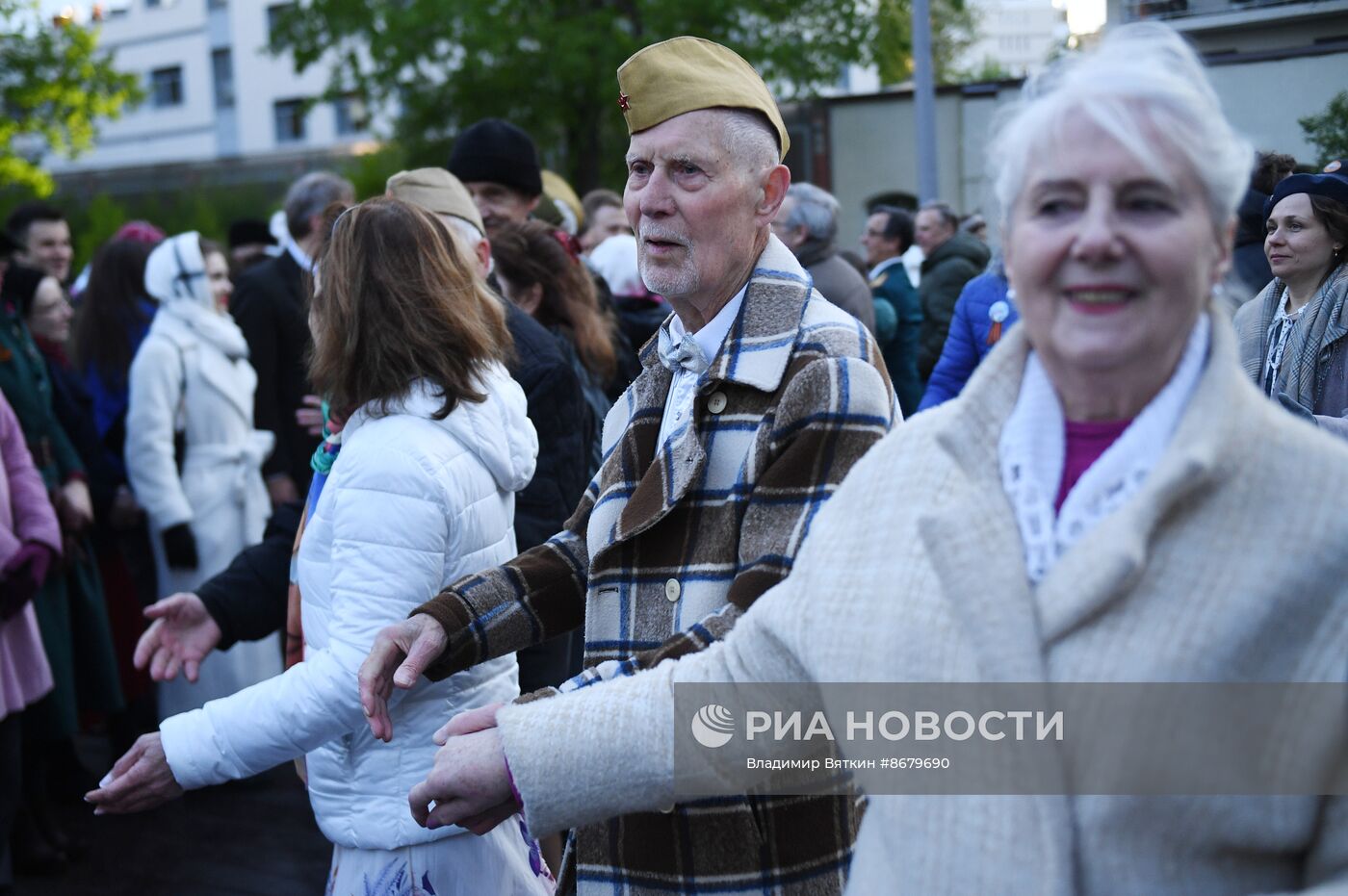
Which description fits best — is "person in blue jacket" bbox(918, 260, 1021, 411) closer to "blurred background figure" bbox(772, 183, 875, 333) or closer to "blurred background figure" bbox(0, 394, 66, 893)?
"blurred background figure" bbox(772, 183, 875, 333)

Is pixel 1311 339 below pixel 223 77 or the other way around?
below

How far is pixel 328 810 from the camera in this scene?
276cm

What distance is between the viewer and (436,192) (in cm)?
421

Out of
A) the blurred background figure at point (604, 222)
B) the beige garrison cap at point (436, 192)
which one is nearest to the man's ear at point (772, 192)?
the beige garrison cap at point (436, 192)

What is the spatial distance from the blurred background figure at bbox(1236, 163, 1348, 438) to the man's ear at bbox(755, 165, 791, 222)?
249cm

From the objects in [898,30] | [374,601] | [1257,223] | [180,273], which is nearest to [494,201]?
[180,273]

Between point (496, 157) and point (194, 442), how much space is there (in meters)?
2.26

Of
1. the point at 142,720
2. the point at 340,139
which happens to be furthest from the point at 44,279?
the point at 340,139

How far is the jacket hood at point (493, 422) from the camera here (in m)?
2.74

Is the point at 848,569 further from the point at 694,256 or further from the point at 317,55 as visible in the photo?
the point at 317,55

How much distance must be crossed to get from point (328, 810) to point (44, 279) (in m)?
4.38

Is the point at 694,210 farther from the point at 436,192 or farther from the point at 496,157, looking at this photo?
the point at 496,157

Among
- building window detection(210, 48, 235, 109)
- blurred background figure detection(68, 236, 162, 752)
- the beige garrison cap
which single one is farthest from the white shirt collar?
building window detection(210, 48, 235, 109)

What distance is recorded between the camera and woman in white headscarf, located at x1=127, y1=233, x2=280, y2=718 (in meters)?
6.11
